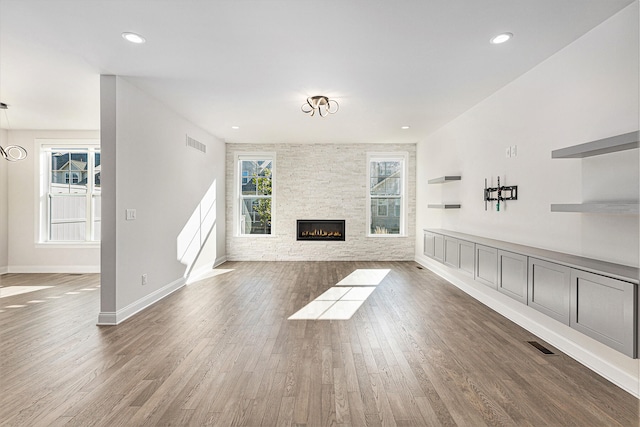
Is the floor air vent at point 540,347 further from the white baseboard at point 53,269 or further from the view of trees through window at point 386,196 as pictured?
the white baseboard at point 53,269

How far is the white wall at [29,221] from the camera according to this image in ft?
20.4

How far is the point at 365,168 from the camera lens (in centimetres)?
762

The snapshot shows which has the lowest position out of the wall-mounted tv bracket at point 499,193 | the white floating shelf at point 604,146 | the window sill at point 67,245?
the window sill at point 67,245

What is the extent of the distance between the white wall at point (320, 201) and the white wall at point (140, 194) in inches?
88.6

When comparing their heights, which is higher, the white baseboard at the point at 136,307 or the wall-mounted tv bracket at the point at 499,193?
the wall-mounted tv bracket at the point at 499,193

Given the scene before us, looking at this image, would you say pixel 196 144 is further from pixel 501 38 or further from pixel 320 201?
pixel 501 38

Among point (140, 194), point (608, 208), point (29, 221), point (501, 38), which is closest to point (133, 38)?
point (140, 194)

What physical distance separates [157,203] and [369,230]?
466 centimetres

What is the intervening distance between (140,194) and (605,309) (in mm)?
4519

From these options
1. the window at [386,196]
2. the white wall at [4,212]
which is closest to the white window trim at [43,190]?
the white wall at [4,212]

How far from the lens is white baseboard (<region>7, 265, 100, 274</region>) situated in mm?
6254

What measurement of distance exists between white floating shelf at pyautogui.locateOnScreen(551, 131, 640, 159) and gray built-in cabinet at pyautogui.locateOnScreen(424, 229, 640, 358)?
2.64 feet

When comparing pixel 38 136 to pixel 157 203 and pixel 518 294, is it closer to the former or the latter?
pixel 157 203

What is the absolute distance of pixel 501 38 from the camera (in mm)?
2801
